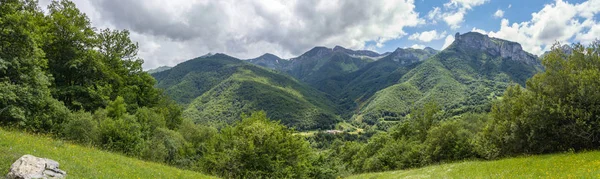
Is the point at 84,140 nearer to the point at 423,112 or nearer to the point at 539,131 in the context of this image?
the point at 539,131

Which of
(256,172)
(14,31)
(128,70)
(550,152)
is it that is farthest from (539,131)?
(128,70)

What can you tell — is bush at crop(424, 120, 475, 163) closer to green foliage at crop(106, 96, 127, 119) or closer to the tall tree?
green foliage at crop(106, 96, 127, 119)

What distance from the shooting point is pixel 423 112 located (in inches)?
2682

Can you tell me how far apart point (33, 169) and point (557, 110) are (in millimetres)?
37335

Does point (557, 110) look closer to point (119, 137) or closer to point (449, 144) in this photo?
point (449, 144)

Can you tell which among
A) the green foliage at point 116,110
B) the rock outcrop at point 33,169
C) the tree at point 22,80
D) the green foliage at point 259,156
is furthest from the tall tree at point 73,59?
the rock outcrop at point 33,169

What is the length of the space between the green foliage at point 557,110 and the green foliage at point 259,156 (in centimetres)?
2435

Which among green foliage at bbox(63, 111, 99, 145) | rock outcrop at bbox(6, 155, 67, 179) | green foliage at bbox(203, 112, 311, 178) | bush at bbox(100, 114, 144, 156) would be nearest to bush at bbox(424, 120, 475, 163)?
green foliage at bbox(203, 112, 311, 178)

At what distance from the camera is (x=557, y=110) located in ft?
87.1

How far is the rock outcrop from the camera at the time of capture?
37.6 feet

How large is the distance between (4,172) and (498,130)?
4270 cm

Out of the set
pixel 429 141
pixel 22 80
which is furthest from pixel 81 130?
pixel 429 141

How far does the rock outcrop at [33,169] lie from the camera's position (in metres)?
11.4

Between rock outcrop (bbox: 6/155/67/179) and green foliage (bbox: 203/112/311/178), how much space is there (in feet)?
68.3
